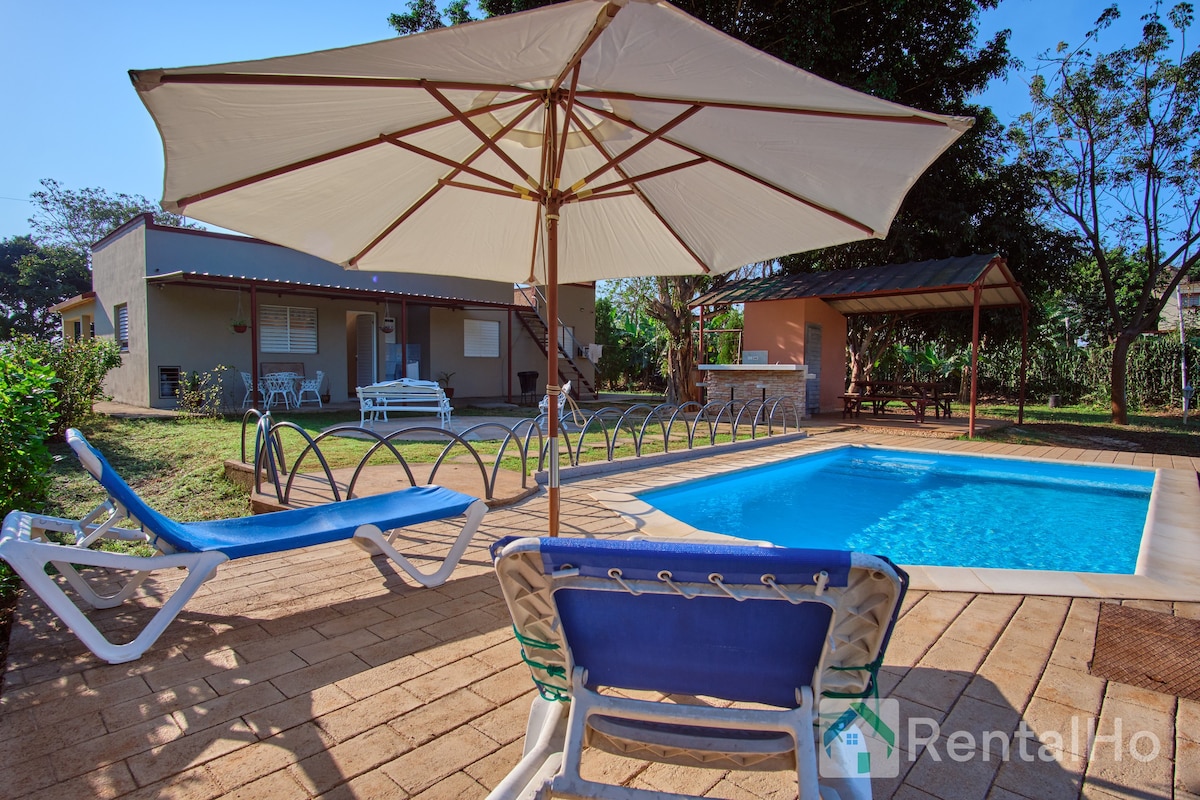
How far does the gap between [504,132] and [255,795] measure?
299 centimetres

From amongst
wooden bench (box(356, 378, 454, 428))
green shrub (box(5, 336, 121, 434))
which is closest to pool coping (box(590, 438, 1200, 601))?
wooden bench (box(356, 378, 454, 428))

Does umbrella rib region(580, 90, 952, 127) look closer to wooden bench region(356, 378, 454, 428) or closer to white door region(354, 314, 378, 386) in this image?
wooden bench region(356, 378, 454, 428)

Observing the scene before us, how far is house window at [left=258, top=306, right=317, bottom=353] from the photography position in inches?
575

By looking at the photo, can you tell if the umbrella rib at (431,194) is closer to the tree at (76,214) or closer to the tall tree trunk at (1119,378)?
the tall tree trunk at (1119,378)

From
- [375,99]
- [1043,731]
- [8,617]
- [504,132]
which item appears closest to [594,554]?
[1043,731]

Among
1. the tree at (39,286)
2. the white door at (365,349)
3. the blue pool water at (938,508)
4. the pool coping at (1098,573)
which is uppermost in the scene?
the tree at (39,286)

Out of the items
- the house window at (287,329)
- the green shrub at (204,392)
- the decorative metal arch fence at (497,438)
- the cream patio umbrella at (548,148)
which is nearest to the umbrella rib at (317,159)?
the cream patio umbrella at (548,148)

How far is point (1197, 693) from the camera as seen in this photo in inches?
93.3

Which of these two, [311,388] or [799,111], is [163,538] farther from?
[311,388]

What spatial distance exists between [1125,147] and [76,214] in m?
51.7

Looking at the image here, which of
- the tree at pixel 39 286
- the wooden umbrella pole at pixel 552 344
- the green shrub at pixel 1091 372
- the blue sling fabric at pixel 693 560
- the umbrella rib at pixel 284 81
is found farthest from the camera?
the tree at pixel 39 286

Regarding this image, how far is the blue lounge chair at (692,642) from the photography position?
1.28 metres

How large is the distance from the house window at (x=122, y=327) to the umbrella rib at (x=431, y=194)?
14199 mm

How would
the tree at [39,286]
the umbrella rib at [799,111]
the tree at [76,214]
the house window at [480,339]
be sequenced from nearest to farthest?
the umbrella rib at [799,111], the house window at [480,339], the tree at [39,286], the tree at [76,214]
